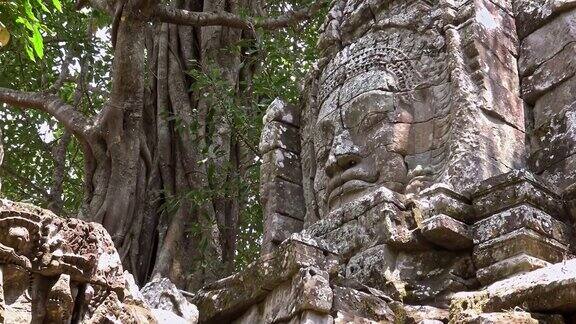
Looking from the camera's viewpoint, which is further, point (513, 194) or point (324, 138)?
point (324, 138)

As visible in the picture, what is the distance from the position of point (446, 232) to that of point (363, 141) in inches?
48.3

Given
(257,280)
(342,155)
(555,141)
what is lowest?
(257,280)

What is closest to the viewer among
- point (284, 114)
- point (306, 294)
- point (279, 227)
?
point (306, 294)

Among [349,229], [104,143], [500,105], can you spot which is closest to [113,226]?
[104,143]

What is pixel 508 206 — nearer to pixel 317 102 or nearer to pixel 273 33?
pixel 317 102

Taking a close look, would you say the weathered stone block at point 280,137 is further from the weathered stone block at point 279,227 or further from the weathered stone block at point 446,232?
the weathered stone block at point 446,232

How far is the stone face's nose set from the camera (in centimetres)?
636

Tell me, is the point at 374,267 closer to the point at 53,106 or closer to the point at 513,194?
the point at 513,194

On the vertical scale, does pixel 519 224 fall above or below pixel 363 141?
below

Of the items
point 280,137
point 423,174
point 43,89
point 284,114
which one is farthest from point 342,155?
point 43,89

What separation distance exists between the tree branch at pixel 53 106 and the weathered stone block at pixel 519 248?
15.0ft

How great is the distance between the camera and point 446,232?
213 inches

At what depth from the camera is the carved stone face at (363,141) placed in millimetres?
6262

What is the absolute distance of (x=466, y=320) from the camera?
424cm
